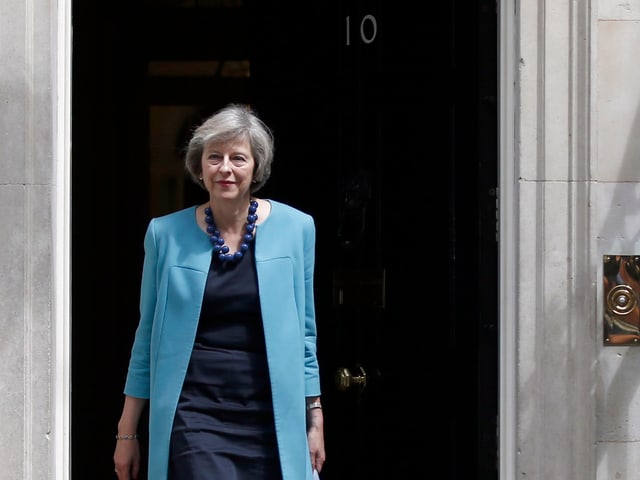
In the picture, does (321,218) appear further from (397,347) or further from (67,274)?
(67,274)

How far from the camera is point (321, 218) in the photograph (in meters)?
5.25

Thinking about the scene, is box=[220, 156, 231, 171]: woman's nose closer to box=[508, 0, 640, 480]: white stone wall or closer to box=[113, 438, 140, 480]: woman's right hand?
box=[113, 438, 140, 480]: woman's right hand

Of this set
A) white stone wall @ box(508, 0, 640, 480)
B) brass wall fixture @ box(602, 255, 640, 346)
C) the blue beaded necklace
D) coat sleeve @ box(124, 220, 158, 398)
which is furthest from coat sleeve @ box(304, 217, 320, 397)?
brass wall fixture @ box(602, 255, 640, 346)

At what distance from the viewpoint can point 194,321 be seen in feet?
11.0

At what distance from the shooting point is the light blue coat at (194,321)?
11.0ft

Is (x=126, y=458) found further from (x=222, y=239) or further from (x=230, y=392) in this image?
→ (x=222, y=239)

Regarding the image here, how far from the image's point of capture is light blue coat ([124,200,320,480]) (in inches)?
Result: 132

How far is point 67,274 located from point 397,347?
1525mm

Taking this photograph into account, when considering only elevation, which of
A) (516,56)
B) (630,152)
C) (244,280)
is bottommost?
(244,280)

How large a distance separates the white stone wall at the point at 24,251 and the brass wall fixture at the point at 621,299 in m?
1.95

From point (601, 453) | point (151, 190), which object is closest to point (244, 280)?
point (601, 453)

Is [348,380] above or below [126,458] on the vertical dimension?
above

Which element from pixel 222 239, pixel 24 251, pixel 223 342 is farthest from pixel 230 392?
pixel 24 251

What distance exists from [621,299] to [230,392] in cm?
154
